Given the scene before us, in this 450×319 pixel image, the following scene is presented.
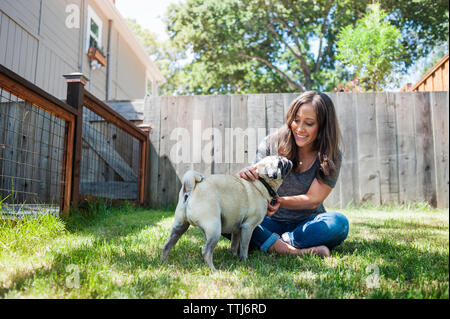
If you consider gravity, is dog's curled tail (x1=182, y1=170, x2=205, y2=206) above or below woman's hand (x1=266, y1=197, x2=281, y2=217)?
above

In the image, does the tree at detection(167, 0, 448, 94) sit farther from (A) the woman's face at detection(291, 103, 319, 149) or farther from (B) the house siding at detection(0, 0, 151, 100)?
(A) the woman's face at detection(291, 103, 319, 149)

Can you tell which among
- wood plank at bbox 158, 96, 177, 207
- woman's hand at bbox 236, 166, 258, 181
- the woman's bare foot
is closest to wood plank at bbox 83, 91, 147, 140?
wood plank at bbox 158, 96, 177, 207

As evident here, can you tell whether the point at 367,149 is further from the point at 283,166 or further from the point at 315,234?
the point at 283,166

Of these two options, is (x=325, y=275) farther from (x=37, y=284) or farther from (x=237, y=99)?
(x=237, y=99)

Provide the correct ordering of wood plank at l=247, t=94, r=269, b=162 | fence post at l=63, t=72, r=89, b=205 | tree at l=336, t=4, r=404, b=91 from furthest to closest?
tree at l=336, t=4, r=404, b=91 < wood plank at l=247, t=94, r=269, b=162 < fence post at l=63, t=72, r=89, b=205

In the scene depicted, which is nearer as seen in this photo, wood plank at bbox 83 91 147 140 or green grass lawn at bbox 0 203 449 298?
green grass lawn at bbox 0 203 449 298

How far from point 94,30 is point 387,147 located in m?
7.49

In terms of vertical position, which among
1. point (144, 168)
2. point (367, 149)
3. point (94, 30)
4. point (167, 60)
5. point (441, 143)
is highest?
point (167, 60)

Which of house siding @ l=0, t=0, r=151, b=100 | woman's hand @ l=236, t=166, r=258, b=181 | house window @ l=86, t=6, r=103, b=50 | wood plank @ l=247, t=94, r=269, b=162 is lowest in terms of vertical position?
woman's hand @ l=236, t=166, r=258, b=181

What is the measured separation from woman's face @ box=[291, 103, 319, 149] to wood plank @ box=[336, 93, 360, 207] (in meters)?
2.93

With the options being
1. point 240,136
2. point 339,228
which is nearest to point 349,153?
point 240,136

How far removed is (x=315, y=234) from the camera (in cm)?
262

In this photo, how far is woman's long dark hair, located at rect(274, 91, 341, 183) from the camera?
2.79 m

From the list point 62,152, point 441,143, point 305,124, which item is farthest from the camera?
point 441,143
